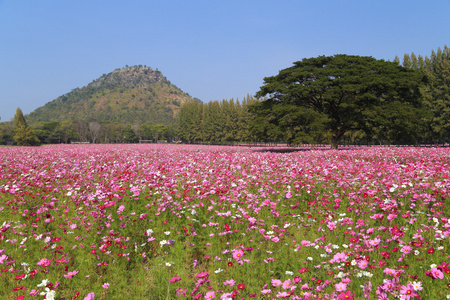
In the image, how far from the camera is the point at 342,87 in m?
25.2

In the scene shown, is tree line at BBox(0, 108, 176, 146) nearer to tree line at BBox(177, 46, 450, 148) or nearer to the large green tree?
tree line at BBox(177, 46, 450, 148)

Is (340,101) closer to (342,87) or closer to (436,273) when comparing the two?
(342,87)

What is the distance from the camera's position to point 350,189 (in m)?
6.57

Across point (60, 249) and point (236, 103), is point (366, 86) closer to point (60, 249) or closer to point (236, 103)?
point (60, 249)

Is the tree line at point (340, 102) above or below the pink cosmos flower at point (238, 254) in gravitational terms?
above

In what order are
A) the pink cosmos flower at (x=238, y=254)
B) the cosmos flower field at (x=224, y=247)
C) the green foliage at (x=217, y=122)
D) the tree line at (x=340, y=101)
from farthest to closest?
the green foliage at (x=217, y=122) < the tree line at (x=340, y=101) < the pink cosmos flower at (x=238, y=254) < the cosmos flower field at (x=224, y=247)

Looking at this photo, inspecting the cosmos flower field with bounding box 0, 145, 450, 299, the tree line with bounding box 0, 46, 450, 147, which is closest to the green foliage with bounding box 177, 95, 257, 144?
the tree line with bounding box 0, 46, 450, 147

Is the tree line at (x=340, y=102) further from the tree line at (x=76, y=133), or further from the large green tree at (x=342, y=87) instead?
the tree line at (x=76, y=133)

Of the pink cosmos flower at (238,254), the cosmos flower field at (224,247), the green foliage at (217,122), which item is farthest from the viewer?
the green foliage at (217,122)

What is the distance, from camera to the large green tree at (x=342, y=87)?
2520 centimetres

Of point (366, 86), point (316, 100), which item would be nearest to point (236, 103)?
point (316, 100)

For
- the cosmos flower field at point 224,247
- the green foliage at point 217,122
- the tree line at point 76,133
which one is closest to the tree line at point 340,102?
the cosmos flower field at point 224,247

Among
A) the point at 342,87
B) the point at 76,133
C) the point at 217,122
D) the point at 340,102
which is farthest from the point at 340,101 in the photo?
the point at 76,133

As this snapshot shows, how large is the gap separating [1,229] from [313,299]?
501cm
